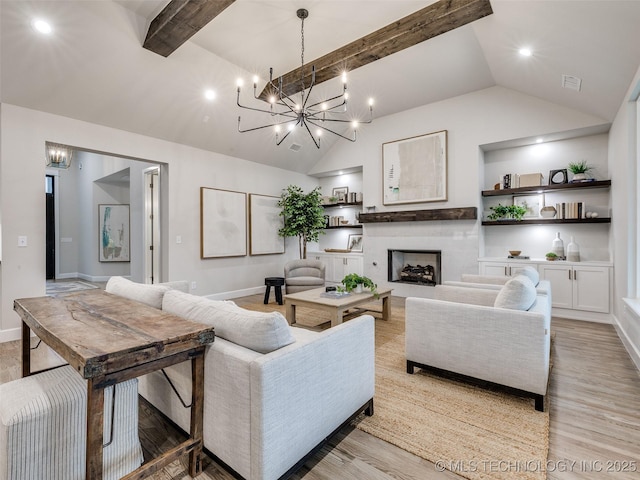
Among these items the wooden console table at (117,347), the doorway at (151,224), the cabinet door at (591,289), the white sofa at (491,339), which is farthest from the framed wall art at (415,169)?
the wooden console table at (117,347)

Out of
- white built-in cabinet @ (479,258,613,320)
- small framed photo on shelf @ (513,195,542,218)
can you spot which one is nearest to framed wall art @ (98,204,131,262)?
white built-in cabinet @ (479,258,613,320)

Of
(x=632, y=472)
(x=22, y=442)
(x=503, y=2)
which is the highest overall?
(x=503, y=2)

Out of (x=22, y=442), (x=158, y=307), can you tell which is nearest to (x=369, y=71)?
(x=158, y=307)

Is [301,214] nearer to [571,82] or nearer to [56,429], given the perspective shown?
[571,82]

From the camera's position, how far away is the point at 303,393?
4.91ft

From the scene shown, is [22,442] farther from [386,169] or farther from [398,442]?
[386,169]

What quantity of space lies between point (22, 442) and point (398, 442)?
180 cm

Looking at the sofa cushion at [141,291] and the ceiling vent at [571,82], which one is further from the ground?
the ceiling vent at [571,82]

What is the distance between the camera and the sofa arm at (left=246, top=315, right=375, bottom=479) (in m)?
1.33

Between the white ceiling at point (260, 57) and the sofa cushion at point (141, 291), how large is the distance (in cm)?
267

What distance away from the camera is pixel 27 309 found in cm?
191

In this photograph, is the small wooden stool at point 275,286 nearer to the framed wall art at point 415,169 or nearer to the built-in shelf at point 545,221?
the framed wall art at point 415,169

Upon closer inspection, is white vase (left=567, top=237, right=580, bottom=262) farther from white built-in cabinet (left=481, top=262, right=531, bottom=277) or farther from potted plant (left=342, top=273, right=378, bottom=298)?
potted plant (left=342, top=273, right=378, bottom=298)

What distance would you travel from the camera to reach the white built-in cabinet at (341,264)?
6531mm
